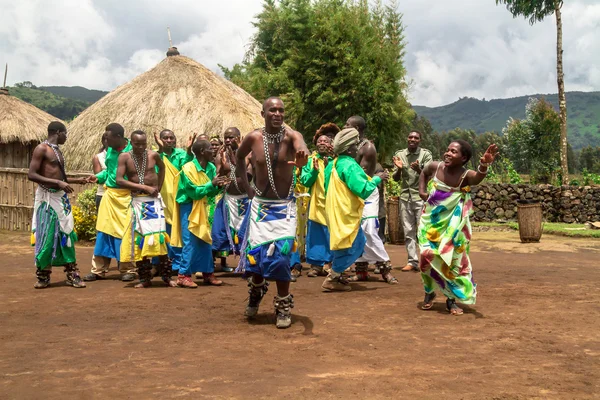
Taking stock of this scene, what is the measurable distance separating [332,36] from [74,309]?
17226 mm

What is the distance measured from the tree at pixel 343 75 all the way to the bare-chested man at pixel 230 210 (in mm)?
13918

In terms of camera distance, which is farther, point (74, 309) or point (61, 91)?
point (61, 91)

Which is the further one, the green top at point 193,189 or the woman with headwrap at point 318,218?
the woman with headwrap at point 318,218

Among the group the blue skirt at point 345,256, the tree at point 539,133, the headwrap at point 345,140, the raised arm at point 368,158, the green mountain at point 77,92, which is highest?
the green mountain at point 77,92

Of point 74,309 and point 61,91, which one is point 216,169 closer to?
point 74,309

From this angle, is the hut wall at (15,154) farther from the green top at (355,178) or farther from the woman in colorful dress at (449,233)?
the woman in colorful dress at (449,233)

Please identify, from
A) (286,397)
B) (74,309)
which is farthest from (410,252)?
(286,397)

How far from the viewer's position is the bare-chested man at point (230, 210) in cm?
798

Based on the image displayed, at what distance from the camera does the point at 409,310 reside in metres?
5.99

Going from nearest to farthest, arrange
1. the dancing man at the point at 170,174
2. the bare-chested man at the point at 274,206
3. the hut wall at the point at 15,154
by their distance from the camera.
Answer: the bare-chested man at the point at 274,206 → the dancing man at the point at 170,174 → the hut wall at the point at 15,154

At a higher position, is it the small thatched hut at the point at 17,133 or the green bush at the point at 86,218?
the small thatched hut at the point at 17,133

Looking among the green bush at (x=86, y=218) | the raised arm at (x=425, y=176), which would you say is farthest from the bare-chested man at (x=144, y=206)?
the green bush at (x=86, y=218)

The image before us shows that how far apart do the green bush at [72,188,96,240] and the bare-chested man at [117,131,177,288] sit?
5182 millimetres

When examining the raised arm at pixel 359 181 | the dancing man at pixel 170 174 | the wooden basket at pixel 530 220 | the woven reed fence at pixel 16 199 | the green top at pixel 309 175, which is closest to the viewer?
the raised arm at pixel 359 181
